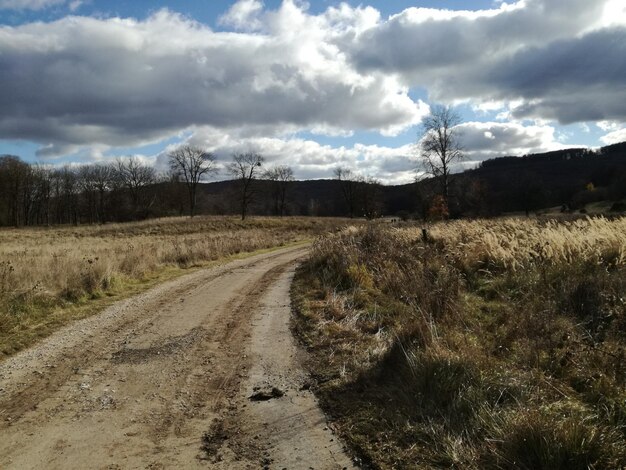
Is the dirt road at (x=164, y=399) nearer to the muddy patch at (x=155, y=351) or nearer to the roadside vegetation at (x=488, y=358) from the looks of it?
the muddy patch at (x=155, y=351)

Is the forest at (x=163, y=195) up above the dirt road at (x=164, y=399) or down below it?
above

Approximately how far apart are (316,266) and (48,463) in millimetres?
11828

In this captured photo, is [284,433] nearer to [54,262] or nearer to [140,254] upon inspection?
[54,262]

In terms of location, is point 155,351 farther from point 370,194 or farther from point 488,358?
point 370,194

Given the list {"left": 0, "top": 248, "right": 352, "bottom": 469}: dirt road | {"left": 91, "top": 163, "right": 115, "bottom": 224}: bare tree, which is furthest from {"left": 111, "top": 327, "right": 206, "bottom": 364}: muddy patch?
{"left": 91, "top": 163, "right": 115, "bottom": 224}: bare tree

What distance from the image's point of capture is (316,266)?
15227 mm

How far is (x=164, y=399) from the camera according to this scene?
4914 mm

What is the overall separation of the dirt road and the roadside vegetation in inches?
19.5

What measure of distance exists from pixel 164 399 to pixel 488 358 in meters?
3.53

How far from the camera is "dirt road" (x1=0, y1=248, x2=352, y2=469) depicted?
12.4 feet

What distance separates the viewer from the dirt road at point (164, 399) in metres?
3.77

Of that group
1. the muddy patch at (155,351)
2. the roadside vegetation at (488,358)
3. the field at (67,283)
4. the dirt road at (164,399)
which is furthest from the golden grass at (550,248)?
the field at (67,283)

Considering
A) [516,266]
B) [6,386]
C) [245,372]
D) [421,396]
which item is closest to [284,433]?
[421,396]

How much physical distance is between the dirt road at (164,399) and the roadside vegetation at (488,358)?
0.50 m
